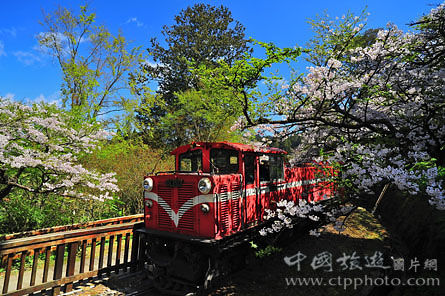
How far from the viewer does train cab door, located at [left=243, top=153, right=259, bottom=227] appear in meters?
6.36

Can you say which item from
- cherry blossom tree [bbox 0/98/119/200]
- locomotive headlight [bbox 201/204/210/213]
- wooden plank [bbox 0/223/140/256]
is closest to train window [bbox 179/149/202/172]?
locomotive headlight [bbox 201/204/210/213]

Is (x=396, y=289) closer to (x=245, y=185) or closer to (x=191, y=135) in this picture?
(x=245, y=185)

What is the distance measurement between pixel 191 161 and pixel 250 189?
1.85 m

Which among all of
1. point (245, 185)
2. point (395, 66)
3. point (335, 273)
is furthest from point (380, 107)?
point (335, 273)

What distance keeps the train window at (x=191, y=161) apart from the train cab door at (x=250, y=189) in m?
1.31

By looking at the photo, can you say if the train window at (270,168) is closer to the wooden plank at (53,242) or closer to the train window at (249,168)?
the train window at (249,168)

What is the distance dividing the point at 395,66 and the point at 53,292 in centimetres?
848

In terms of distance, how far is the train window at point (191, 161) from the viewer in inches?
268

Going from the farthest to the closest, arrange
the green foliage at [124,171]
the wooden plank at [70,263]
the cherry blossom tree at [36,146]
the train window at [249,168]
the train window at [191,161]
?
1. the green foliage at [124,171]
2. the train window at [191,161]
3. the train window at [249,168]
4. the cherry blossom tree at [36,146]
5. the wooden plank at [70,263]

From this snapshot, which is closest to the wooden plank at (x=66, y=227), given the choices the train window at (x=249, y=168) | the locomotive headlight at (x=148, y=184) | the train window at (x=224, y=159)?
the locomotive headlight at (x=148, y=184)

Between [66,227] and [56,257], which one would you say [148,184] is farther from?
[66,227]

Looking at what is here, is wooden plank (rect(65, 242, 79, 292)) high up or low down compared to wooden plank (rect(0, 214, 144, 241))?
down

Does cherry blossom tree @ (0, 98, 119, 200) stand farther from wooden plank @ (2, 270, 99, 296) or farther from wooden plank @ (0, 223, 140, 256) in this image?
wooden plank @ (2, 270, 99, 296)

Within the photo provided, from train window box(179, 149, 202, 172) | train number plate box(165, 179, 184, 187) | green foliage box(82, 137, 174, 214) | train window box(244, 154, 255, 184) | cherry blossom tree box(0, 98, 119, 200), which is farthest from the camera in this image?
green foliage box(82, 137, 174, 214)
